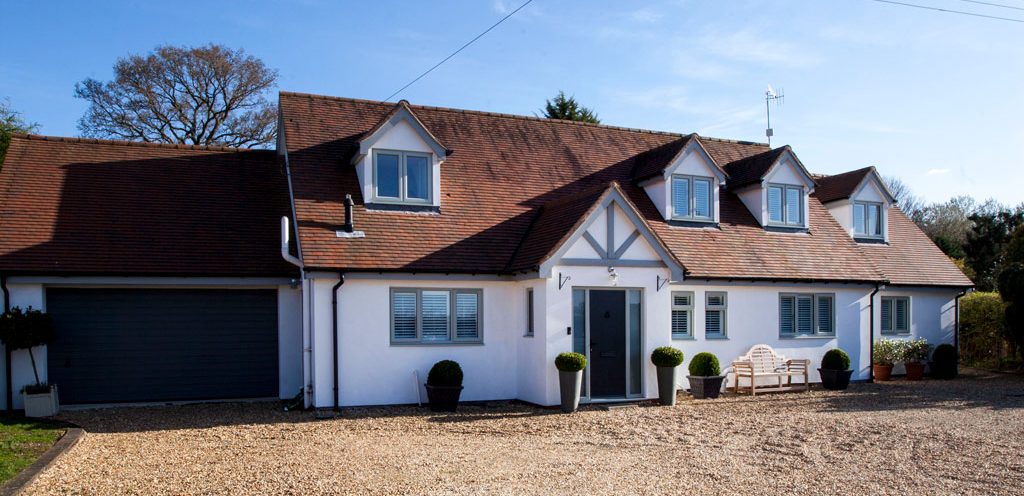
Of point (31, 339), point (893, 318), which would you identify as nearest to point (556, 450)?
point (31, 339)

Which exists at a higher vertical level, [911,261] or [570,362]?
[911,261]

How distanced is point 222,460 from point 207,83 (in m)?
29.1

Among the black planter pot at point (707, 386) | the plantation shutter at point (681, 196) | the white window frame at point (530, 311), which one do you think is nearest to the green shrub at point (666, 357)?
the black planter pot at point (707, 386)

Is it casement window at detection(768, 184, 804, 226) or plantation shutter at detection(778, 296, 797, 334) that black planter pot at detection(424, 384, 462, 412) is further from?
casement window at detection(768, 184, 804, 226)

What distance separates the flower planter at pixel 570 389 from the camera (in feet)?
53.3

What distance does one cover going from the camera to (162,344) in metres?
17.4

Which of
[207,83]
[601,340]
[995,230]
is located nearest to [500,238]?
[601,340]

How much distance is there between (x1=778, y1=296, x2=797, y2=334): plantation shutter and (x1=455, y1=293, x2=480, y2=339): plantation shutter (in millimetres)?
7844

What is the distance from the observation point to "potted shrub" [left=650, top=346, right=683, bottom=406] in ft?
56.7

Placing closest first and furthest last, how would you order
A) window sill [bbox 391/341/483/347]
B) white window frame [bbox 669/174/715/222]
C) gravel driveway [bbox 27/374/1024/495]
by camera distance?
gravel driveway [bbox 27/374/1024/495]
window sill [bbox 391/341/483/347]
white window frame [bbox 669/174/715/222]

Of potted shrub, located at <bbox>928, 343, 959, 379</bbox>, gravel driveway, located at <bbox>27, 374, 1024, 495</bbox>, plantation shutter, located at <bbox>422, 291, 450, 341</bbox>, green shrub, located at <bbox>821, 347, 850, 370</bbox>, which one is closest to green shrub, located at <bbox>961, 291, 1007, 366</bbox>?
potted shrub, located at <bbox>928, 343, 959, 379</bbox>

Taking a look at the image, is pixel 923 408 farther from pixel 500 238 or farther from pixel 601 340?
pixel 500 238

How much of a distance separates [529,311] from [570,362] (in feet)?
6.22

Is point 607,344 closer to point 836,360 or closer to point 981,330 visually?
point 836,360
